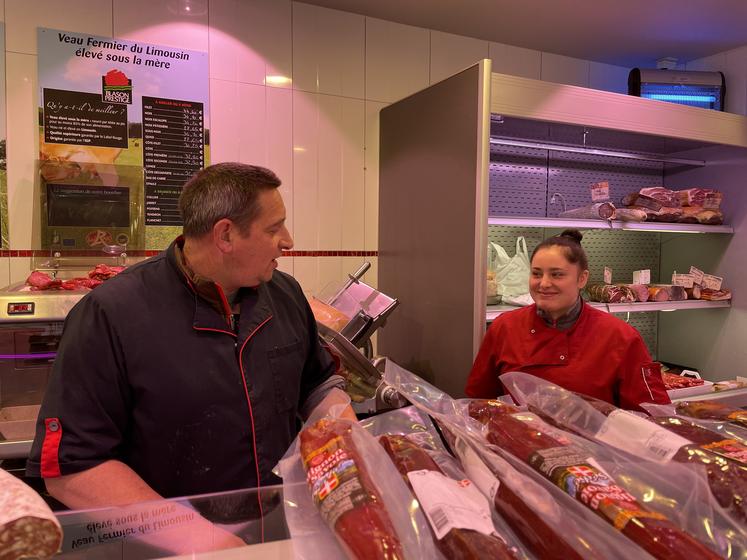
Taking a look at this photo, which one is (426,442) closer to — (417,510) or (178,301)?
(417,510)

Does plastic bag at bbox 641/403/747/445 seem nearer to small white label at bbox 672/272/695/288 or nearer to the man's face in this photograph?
Result: the man's face

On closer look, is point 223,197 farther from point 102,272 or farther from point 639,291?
point 639,291

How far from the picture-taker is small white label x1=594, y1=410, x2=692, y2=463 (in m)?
0.70

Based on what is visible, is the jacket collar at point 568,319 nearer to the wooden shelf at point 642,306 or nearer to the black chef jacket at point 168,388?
the wooden shelf at point 642,306

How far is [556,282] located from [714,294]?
85.9 inches

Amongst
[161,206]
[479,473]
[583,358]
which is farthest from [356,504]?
[161,206]

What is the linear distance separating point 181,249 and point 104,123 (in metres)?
1.85

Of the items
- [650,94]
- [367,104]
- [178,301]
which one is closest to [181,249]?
[178,301]

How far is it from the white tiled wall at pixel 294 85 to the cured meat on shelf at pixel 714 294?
57.5 inches

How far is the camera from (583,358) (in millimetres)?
2275

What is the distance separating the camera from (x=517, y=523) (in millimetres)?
599

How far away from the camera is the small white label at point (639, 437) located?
2.31 feet

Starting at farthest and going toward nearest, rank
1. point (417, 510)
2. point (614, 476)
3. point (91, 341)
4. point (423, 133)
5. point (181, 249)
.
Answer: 1. point (423, 133)
2. point (181, 249)
3. point (91, 341)
4. point (614, 476)
5. point (417, 510)

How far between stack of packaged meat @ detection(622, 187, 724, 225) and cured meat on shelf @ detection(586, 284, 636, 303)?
0.50m
